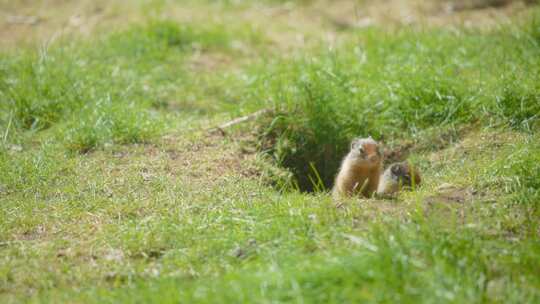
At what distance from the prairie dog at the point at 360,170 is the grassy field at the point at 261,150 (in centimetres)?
37

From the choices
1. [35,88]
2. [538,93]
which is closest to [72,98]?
[35,88]

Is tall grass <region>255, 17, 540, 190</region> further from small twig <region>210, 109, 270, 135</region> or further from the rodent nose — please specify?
the rodent nose

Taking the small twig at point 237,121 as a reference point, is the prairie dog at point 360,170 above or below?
below

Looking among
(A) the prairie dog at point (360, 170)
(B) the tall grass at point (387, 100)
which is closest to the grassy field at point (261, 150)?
(B) the tall grass at point (387, 100)

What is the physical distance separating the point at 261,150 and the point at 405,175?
126 cm

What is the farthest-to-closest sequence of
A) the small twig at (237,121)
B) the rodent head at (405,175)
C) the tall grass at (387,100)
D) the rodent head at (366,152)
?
1. the small twig at (237,121)
2. the tall grass at (387,100)
3. the rodent head at (366,152)
4. the rodent head at (405,175)

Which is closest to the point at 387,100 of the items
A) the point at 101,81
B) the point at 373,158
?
the point at 373,158

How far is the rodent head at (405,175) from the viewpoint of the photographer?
190 inches

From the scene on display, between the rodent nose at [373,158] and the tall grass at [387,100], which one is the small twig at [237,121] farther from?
the rodent nose at [373,158]

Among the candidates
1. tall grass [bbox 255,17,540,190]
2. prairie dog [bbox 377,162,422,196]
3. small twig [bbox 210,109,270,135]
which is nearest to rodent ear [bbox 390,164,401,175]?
prairie dog [bbox 377,162,422,196]

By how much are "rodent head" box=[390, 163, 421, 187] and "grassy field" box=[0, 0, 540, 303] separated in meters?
0.12

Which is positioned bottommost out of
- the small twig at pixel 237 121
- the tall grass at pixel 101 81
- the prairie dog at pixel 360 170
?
the prairie dog at pixel 360 170

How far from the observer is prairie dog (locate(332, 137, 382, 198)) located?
198 inches

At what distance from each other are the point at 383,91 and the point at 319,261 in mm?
2963
